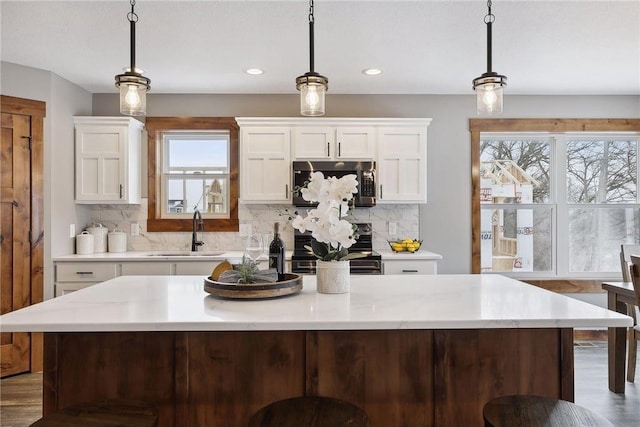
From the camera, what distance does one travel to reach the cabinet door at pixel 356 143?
4281 mm

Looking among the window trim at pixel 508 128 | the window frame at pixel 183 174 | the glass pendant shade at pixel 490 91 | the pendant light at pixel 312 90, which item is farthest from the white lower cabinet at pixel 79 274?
the window trim at pixel 508 128

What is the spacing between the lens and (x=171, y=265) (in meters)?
3.94

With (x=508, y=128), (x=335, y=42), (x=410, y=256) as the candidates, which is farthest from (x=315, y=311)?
(x=508, y=128)

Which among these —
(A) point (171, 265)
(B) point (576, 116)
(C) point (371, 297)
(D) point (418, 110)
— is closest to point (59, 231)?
(A) point (171, 265)

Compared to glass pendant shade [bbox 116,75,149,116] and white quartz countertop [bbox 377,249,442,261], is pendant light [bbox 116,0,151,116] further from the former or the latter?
white quartz countertop [bbox 377,249,442,261]

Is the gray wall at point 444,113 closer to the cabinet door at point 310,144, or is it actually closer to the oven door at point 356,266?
the cabinet door at point 310,144

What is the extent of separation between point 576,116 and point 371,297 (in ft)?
12.8

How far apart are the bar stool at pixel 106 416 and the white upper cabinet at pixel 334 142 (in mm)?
3038

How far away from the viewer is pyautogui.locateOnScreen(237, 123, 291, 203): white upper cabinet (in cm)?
427

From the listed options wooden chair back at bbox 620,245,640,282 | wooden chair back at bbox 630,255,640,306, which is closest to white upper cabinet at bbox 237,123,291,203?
wooden chair back at bbox 630,255,640,306

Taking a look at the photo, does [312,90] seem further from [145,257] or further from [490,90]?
[145,257]

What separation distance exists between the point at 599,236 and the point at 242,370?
452 cm

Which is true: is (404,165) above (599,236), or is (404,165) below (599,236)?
above

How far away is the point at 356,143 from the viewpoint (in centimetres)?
429
